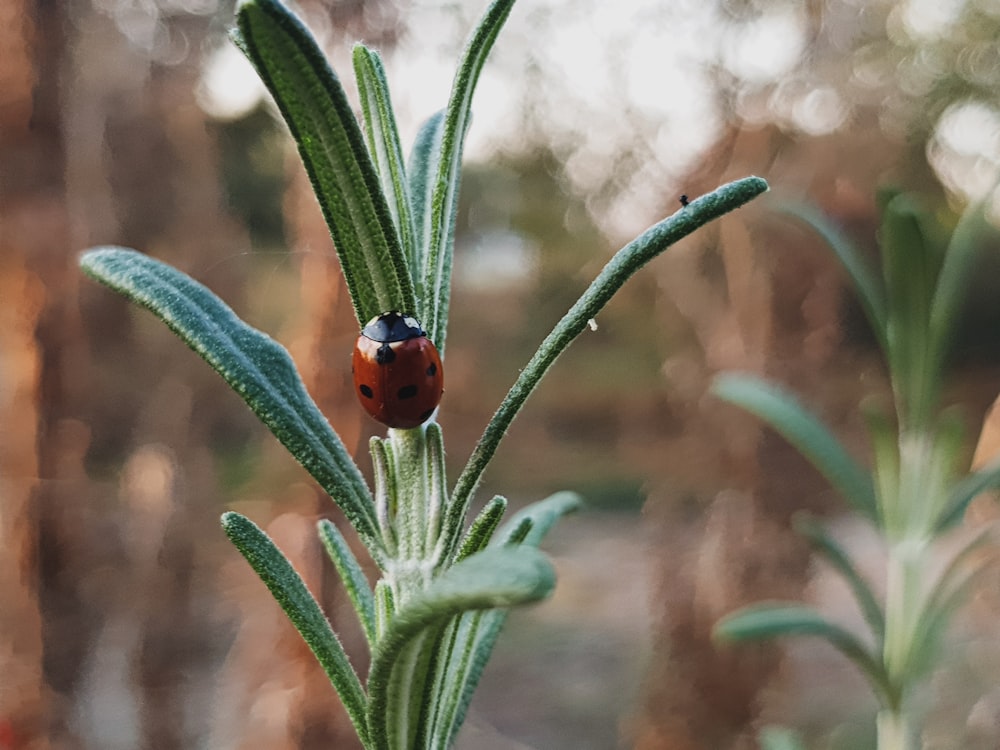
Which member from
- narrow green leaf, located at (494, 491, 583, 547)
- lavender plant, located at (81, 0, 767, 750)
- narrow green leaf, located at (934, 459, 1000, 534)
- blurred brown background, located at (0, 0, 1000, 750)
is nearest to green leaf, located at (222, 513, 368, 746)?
lavender plant, located at (81, 0, 767, 750)

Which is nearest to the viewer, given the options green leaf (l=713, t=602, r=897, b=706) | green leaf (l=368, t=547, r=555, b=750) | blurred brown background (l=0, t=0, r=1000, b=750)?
green leaf (l=368, t=547, r=555, b=750)

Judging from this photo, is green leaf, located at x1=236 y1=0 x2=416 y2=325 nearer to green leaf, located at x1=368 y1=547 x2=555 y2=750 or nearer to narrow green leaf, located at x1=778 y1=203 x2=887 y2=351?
green leaf, located at x1=368 y1=547 x2=555 y2=750

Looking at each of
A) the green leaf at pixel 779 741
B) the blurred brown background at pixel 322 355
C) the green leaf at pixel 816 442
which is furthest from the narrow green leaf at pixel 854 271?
the blurred brown background at pixel 322 355

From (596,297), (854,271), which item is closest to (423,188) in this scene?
(596,297)

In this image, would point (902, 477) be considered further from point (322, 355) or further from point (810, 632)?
point (322, 355)

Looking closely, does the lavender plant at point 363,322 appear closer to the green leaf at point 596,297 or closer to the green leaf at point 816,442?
the green leaf at point 596,297
